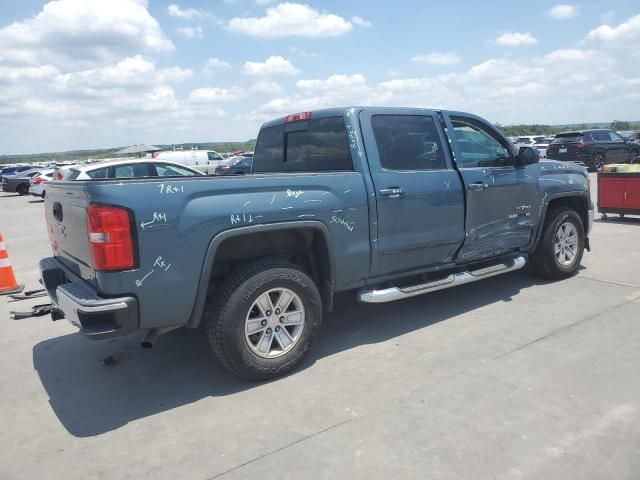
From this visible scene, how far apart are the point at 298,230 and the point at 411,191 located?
1110 millimetres

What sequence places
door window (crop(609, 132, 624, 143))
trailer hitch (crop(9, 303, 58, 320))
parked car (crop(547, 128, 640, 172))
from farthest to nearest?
door window (crop(609, 132, 624, 143)) < parked car (crop(547, 128, 640, 172)) < trailer hitch (crop(9, 303, 58, 320))

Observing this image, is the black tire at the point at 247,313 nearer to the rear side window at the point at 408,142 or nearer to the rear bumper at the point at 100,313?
the rear bumper at the point at 100,313

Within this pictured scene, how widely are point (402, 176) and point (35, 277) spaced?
5.82 metres

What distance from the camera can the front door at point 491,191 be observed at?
4852 millimetres

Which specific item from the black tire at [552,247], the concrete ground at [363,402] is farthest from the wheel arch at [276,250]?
the black tire at [552,247]

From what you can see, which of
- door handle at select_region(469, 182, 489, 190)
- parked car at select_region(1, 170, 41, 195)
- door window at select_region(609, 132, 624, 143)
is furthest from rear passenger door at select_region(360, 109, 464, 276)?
parked car at select_region(1, 170, 41, 195)

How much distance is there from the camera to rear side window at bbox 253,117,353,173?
431 cm

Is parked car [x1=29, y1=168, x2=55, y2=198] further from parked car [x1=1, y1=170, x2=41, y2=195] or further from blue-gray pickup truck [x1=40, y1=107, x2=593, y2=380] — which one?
blue-gray pickup truck [x1=40, y1=107, x2=593, y2=380]

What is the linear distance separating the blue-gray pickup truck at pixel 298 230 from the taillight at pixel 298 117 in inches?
0.7

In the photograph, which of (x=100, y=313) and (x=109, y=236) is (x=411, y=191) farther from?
(x=100, y=313)

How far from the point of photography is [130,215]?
9.87 feet

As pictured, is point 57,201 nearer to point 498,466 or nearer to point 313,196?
point 313,196

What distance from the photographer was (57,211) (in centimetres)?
380

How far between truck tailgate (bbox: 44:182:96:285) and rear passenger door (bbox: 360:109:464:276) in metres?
2.16
